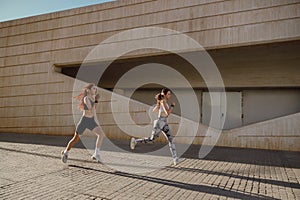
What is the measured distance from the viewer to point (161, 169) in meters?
5.31

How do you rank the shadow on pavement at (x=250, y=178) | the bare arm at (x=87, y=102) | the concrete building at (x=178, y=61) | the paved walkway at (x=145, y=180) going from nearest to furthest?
1. the paved walkway at (x=145, y=180)
2. the shadow on pavement at (x=250, y=178)
3. the bare arm at (x=87, y=102)
4. the concrete building at (x=178, y=61)

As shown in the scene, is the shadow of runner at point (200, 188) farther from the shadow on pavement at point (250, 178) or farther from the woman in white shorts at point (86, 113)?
the woman in white shorts at point (86, 113)

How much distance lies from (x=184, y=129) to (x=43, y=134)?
25.3 feet

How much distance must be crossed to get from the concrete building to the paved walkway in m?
4.71

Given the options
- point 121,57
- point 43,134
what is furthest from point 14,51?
point 121,57

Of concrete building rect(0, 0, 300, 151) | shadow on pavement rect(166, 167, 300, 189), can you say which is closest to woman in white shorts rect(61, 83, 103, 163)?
shadow on pavement rect(166, 167, 300, 189)

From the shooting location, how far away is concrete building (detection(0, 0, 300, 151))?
973cm

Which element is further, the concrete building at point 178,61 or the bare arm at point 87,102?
the concrete building at point 178,61

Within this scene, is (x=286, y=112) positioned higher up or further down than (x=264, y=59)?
further down

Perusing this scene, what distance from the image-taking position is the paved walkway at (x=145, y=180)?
11.9 ft

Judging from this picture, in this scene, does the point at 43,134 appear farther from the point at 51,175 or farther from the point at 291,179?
the point at 291,179

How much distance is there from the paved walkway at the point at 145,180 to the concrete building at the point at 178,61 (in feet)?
15.4

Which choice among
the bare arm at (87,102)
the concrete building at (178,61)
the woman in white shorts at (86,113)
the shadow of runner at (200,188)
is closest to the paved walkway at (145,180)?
the shadow of runner at (200,188)

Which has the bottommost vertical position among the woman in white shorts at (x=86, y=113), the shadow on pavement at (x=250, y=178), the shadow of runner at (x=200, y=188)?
the shadow on pavement at (x=250, y=178)
